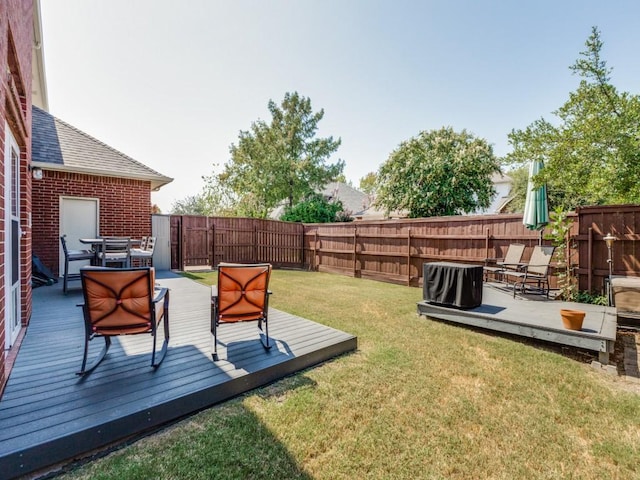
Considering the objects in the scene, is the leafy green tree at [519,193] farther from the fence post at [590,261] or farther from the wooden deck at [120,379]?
the wooden deck at [120,379]

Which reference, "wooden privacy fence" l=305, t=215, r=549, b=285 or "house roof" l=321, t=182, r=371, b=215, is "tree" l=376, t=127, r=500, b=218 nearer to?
"wooden privacy fence" l=305, t=215, r=549, b=285

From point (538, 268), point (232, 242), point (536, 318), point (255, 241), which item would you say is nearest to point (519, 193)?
point (538, 268)

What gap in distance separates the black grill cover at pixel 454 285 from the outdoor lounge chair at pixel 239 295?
3.39m

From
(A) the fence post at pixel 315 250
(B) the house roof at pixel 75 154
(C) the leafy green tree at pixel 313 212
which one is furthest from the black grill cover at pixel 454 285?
(C) the leafy green tree at pixel 313 212

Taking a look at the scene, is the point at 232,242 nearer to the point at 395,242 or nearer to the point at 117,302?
the point at 395,242

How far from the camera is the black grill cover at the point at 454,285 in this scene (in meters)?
5.10

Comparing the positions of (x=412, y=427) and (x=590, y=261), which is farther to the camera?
(x=590, y=261)

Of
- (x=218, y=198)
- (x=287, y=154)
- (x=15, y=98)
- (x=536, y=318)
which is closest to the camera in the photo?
(x=15, y=98)

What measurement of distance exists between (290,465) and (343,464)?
13.7 inches

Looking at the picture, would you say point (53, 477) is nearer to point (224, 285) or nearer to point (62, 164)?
point (224, 285)

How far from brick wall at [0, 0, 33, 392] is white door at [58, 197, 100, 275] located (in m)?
4.71

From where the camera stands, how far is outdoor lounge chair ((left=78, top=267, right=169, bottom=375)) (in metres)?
2.63

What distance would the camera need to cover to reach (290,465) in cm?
193

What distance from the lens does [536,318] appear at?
4.53 meters
